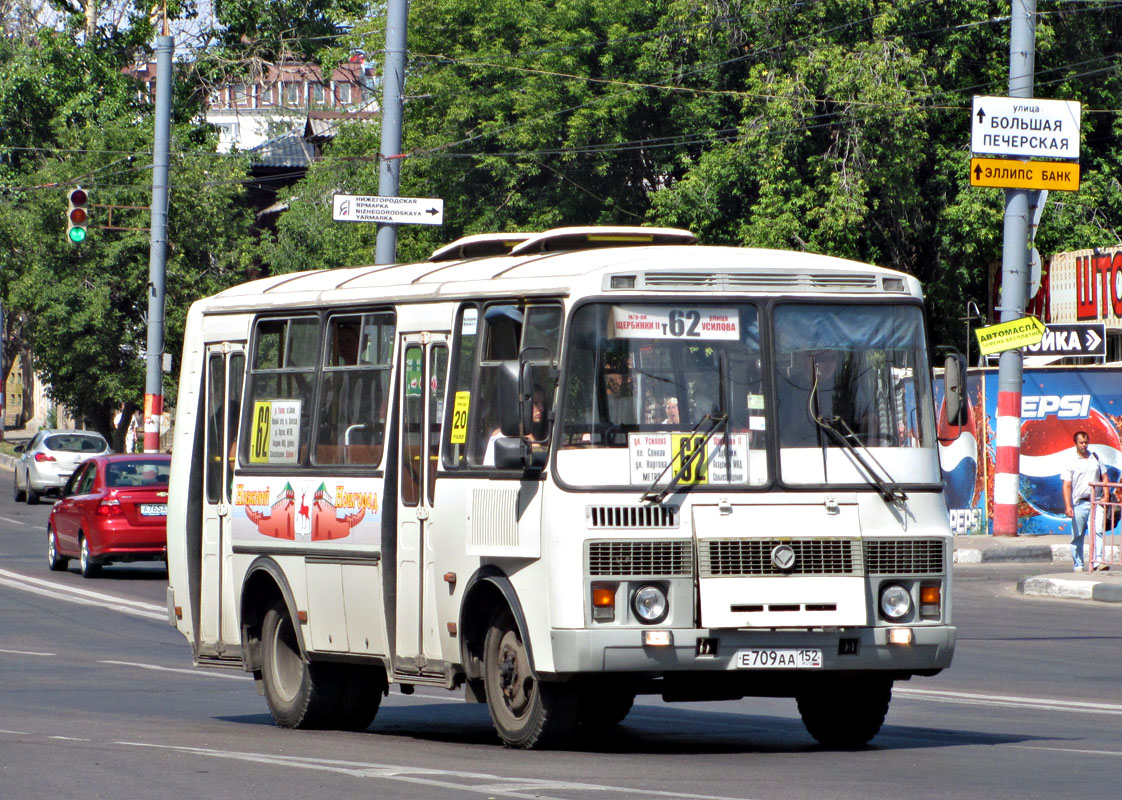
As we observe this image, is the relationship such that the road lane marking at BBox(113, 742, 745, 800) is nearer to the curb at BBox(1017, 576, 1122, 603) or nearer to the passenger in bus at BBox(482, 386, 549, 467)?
the passenger in bus at BBox(482, 386, 549, 467)

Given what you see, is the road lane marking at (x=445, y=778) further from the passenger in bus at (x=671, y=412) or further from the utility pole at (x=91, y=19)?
the utility pole at (x=91, y=19)

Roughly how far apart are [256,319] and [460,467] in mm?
2612

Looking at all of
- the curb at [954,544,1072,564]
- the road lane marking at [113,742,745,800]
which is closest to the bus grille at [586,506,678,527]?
the road lane marking at [113,742,745,800]

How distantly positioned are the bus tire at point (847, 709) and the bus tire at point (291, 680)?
2.96 metres

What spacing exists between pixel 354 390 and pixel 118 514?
13427 mm

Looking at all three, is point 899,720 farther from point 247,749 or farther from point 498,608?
point 247,749

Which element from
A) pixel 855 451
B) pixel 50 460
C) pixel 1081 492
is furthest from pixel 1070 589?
pixel 50 460

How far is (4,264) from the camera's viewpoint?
52781 millimetres

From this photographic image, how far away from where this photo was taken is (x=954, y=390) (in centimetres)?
968

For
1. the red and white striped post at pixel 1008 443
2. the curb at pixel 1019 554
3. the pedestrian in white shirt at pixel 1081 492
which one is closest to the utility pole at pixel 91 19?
the red and white striped post at pixel 1008 443

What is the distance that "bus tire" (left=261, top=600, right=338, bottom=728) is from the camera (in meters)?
11.5

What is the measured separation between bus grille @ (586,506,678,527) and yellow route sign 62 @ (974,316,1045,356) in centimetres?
1585

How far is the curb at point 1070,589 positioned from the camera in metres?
20.6

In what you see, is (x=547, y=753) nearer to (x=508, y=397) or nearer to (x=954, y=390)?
(x=508, y=397)
